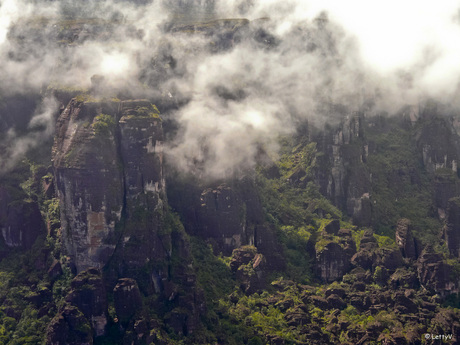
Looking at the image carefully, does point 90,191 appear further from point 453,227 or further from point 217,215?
point 453,227

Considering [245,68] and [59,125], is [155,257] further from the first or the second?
[245,68]

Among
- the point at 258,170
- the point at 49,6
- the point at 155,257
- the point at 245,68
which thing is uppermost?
the point at 49,6

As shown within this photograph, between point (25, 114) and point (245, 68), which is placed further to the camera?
point (245, 68)

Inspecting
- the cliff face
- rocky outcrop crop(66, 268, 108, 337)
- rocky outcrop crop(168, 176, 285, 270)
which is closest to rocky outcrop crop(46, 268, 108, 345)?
rocky outcrop crop(66, 268, 108, 337)

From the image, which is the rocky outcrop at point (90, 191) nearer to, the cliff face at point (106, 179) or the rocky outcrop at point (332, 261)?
the cliff face at point (106, 179)

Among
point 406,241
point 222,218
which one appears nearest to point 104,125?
point 222,218

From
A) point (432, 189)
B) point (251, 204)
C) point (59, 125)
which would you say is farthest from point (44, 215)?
point (432, 189)

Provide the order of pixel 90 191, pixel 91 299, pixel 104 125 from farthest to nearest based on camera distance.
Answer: pixel 104 125 → pixel 90 191 → pixel 91 299
